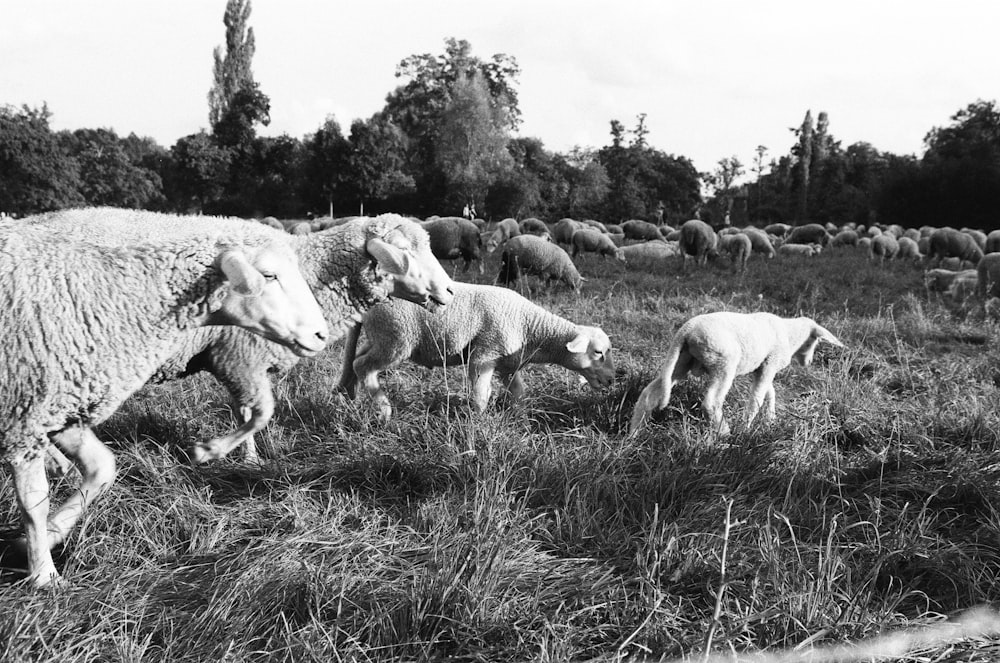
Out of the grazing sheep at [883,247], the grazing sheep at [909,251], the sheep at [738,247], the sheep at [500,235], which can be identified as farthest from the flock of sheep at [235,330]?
the grazing sheep at [909,251]

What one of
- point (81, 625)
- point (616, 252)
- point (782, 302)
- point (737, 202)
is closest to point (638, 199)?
point (737, 202)

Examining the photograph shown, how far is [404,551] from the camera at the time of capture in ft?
8.54

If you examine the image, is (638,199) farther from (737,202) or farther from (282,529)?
(282,529)

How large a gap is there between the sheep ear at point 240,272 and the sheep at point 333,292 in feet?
3.40

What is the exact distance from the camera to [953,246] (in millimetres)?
17484

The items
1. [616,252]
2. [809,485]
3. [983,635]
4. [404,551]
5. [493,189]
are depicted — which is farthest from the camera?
[493,189]

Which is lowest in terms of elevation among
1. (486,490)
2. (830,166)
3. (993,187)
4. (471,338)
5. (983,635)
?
(983,635)

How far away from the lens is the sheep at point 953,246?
677 inches

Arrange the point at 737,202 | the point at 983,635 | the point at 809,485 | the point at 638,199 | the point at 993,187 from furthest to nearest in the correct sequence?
the point at 737,202 < the point at 638,199 < the point at 993,187 < the point at 809,485 < the point at 983,635

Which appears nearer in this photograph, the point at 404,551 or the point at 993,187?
the point at 404,551

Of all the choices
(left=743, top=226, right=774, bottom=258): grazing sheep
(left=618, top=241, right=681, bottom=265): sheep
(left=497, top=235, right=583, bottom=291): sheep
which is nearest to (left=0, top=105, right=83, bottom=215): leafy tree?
(left=618, top=241, right=681, bottom=265): sheep

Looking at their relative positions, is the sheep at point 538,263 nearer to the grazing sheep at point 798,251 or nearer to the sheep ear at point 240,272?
the sheep ear at point 240,272

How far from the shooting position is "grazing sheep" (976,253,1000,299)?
10.1 meters

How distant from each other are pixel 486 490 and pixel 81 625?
56.1 inches
